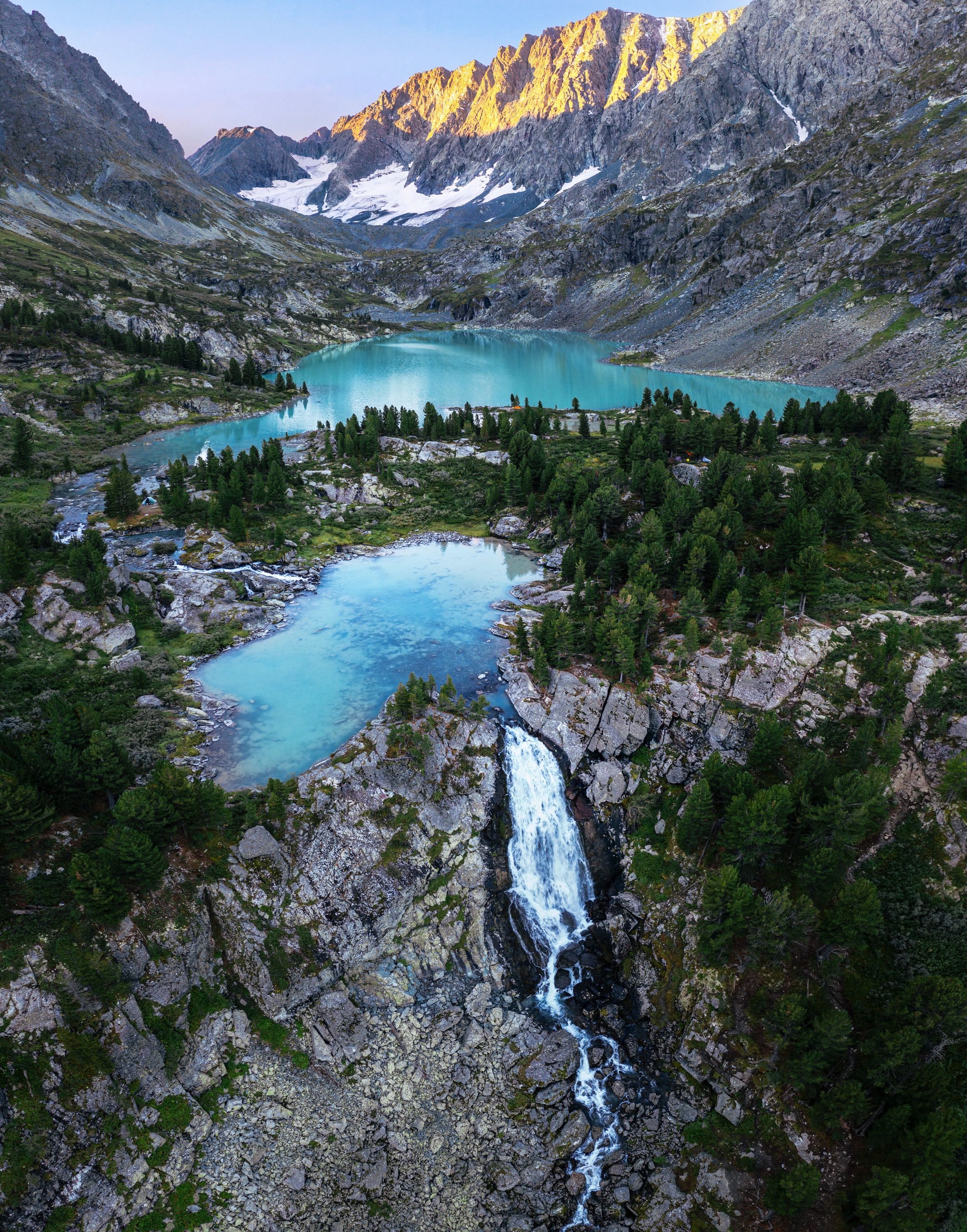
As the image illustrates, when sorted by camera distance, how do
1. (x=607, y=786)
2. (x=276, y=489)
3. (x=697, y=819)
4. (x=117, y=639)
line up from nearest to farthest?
(x=697, y=819), (x=607, y=786), (x=117, y=639), (x=276, y=489)

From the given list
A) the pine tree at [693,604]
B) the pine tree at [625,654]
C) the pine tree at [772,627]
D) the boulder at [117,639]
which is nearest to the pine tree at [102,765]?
the boulder at [117,639]

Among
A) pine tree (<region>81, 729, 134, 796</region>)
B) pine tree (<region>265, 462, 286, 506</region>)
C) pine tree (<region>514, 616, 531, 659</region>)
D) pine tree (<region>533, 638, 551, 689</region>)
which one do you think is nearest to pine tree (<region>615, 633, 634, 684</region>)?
pine tree (<region>533, 638, 551, 689</region>)

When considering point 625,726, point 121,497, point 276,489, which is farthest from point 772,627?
point 121,497

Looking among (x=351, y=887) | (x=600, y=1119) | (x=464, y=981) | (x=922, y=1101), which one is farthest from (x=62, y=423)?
(x=922, y=1101)

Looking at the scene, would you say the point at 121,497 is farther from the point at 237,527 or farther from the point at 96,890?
the point at 96,890

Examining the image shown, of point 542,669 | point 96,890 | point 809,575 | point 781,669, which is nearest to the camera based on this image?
point 96,890

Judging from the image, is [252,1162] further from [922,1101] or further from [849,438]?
[849,438]

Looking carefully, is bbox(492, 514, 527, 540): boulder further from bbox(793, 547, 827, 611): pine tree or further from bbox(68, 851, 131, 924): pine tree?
bbox(68, 851, 131, 924): pine tree
